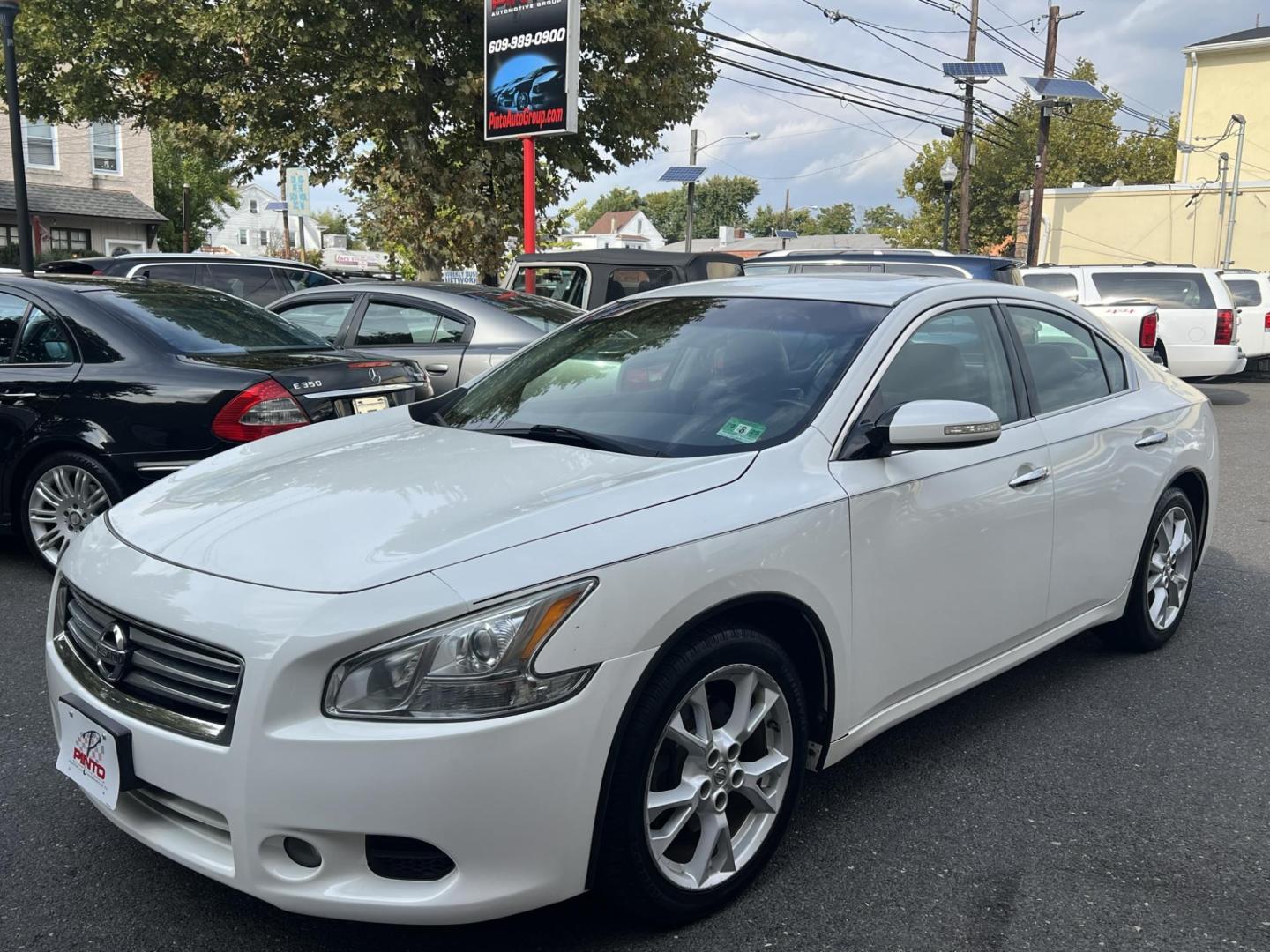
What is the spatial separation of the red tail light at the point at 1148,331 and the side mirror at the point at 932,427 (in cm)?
1098

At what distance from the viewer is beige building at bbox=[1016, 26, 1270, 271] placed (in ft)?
119

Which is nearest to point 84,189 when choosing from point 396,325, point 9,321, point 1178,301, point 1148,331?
point 396,325

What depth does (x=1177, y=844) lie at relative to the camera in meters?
3.19

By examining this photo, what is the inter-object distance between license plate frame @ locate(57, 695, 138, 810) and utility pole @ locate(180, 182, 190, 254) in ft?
136

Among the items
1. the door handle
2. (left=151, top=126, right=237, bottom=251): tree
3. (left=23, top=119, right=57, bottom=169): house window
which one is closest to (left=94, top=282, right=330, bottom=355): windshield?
the door handle

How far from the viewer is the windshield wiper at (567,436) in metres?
3.18

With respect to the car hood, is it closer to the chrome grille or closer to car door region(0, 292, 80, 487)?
the chrome grille

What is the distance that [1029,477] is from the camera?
3682 millimetres

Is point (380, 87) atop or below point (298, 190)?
atop

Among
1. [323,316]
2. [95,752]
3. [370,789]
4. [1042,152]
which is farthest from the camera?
[1042,152]

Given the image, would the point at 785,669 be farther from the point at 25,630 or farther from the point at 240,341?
the point at 240,341

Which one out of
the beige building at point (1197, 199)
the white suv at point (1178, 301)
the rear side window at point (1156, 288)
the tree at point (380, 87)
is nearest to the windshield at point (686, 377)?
the white suv at point (1178, 301)

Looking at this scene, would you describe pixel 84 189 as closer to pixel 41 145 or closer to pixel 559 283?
pixel 41 145

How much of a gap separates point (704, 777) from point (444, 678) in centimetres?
77
